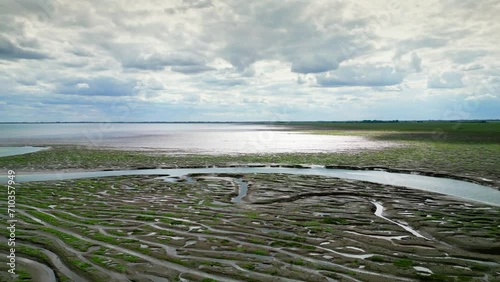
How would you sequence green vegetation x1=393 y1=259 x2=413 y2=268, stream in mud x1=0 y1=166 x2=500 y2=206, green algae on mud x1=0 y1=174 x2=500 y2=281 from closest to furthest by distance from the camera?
green algae on mud x1=0 y1=174 x2=500 y2=281, green vegetation x1=393 y1=259 x2=413 y2=268, stream in mud x1=0 y1=166 x2=500 y2=206

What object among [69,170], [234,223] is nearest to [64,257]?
[234,223]

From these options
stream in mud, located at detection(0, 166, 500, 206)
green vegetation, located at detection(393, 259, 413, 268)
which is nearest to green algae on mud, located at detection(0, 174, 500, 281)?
green vegetation, located at detection(393, 259, 413, 268)

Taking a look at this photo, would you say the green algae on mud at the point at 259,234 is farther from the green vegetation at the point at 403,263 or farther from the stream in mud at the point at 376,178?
the stream in mud at the point at 376,178

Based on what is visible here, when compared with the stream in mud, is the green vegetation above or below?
below

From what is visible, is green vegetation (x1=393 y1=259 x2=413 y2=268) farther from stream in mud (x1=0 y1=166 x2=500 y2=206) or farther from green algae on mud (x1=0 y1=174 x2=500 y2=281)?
stream in mud (x1=0 y1=166 x2=500 y2=206)

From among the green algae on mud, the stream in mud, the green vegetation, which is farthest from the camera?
the stream in mud

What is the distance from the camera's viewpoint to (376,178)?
96.0 feet

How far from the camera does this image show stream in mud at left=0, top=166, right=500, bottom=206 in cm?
2216

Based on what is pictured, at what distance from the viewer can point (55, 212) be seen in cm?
1739

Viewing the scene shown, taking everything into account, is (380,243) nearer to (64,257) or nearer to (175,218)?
(175,218)

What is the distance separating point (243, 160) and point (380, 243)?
31.0 metres

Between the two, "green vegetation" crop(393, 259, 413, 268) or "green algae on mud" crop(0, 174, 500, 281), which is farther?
"green vegetation" crop(393, 259, 413, 268)

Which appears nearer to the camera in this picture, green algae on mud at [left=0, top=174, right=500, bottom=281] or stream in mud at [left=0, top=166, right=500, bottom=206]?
green algae on mud at [left=0, top=174, right=500, bottom=281]

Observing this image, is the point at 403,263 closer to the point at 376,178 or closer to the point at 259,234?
the point at 259,234
